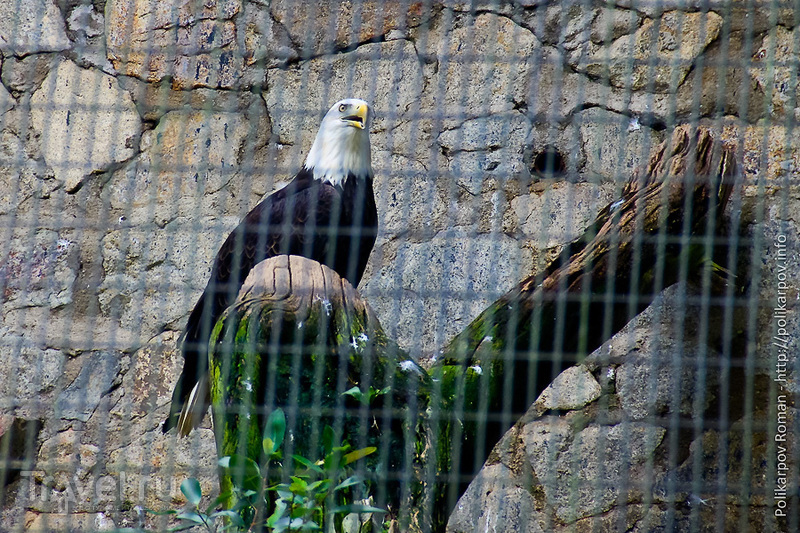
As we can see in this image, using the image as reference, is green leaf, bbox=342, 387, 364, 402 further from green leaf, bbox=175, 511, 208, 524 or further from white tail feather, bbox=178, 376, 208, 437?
white tail feather, bbox=178, 376, 208, 437

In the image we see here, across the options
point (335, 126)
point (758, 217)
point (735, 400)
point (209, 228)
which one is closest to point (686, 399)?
point (735, 400)

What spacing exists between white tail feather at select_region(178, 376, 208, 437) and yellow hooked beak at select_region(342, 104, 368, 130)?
0.68m

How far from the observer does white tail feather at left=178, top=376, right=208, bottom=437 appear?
1945 mm

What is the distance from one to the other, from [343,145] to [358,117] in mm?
76

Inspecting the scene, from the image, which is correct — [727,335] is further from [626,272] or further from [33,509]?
[33,509]

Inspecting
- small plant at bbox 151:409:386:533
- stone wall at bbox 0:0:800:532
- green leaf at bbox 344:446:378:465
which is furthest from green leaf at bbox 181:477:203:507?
stone wall at bbox 0:0:800:532

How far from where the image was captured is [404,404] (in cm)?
154

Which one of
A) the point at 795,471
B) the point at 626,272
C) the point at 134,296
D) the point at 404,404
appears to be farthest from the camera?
the point at 134,296

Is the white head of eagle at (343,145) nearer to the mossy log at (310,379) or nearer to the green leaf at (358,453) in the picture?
the mossy log at (310,379)

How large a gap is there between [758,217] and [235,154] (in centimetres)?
124

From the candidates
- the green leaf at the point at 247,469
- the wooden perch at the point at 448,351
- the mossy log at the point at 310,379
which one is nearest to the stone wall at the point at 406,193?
the wooden perch at the point at 448,351

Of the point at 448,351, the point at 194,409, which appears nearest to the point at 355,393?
the point at 448,351

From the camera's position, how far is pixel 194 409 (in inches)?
77.0

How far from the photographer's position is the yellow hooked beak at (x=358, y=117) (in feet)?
7.23
